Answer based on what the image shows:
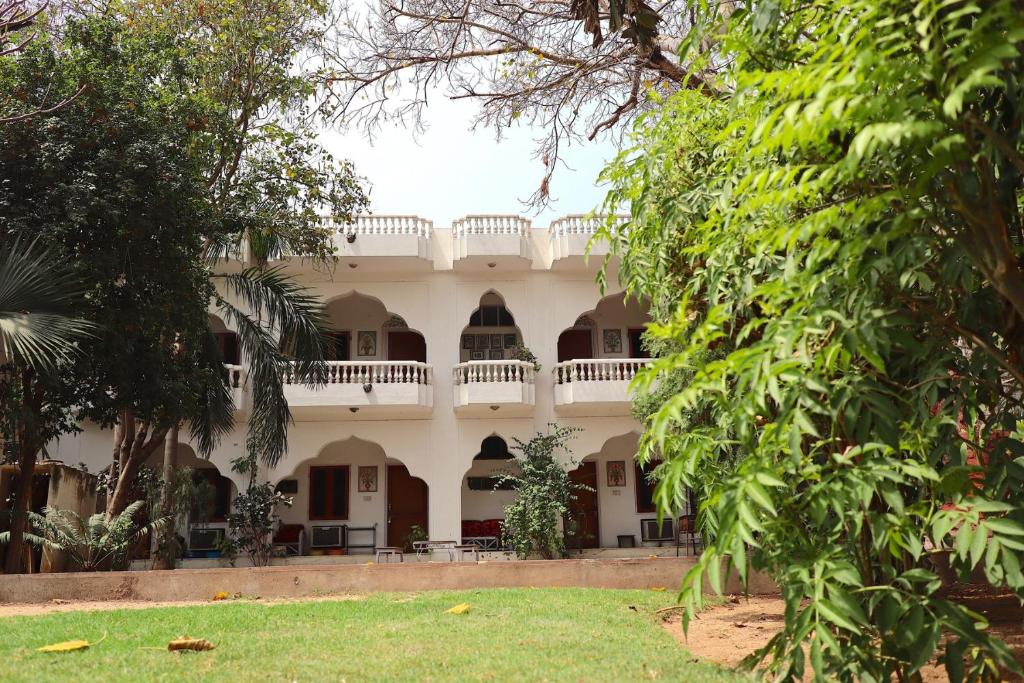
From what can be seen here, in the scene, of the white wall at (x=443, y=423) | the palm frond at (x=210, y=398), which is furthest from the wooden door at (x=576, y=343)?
the palm frond at (x=210, y=398)

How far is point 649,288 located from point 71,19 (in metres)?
8.22

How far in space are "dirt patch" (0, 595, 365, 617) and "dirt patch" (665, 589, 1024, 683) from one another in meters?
3.19

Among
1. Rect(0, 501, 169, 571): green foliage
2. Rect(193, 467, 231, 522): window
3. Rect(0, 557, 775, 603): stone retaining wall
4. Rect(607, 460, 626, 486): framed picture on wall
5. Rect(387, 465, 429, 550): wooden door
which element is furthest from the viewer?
Rect(607, 460, 626, 486): framed picture on wall

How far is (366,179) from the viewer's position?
12703 millimetres

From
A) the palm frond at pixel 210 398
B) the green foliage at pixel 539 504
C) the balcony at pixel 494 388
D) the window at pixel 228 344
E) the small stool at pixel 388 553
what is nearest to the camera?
the palm frond at pixel 210 398

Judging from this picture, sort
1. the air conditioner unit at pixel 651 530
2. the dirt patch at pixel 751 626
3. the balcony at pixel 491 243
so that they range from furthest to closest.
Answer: the air conditioner unit at pixel 651 530 → the balcony at pixel 491 243 → the dirt patch at pixel 751 626

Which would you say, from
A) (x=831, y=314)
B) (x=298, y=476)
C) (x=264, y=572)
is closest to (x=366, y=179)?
(x=264, y=572)

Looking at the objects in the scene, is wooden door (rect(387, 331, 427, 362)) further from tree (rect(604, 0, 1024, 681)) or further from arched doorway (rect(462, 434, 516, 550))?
tree (rect(604, 0, 1024, 681))

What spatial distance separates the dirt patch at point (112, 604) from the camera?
24.8 ft

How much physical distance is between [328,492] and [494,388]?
4.71 metres

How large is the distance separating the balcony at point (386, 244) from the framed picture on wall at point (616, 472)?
601cm

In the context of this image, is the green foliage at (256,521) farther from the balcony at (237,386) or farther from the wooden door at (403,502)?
the wooden door at (403,502)

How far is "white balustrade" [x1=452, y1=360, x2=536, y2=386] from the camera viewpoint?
17000 millimetres

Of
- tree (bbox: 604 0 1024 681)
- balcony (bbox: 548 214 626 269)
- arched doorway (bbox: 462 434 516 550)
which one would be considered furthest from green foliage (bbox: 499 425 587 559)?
tree (bbox: 604 0 1024 681)
